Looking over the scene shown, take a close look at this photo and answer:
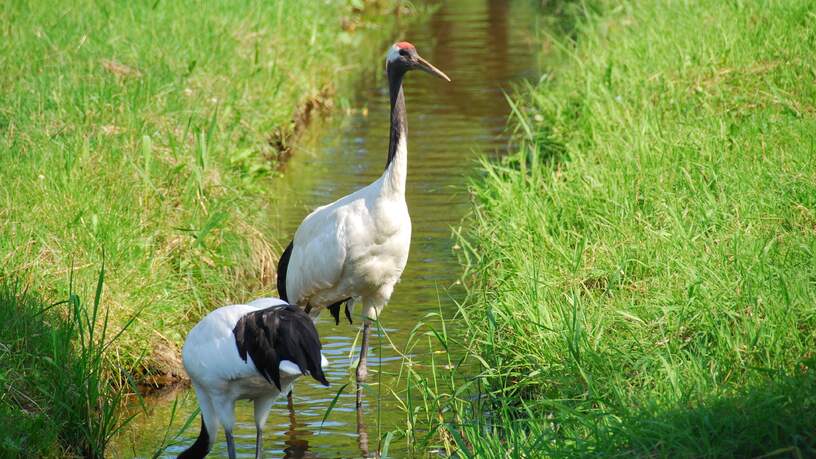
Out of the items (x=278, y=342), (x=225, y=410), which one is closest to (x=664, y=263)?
(x=278, y=342)

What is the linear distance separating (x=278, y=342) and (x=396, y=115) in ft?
7.11

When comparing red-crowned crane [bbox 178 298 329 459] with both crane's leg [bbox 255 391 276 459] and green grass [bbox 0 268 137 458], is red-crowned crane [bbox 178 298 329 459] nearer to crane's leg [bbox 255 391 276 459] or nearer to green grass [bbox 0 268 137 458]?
crane's leg [bbox 255 391 276 459]

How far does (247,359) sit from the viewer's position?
5570 mm

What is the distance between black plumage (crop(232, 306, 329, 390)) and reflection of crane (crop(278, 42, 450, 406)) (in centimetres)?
148

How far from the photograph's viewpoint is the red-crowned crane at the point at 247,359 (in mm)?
5359

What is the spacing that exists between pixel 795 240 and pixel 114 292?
12.2 feet

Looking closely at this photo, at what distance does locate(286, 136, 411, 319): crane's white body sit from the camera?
7.05m

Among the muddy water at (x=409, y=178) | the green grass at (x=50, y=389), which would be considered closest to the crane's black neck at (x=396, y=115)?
the muddy water at (x=409, y=178)

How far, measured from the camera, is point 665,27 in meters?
11.0

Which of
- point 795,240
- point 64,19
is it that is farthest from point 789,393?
point 64,19

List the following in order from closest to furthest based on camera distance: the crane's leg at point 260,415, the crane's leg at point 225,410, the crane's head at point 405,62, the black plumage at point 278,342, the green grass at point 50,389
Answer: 1. the black plumage at point 278,342
2. the green grass at point 50,389
3. the crane's leg at point 225,410
4. the crane's leg at point 260,415
5. the crane's head at point 405,62

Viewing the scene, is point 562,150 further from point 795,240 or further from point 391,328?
point 795,240

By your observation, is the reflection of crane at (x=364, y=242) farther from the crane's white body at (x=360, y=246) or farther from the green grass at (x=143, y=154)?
the green grass at (x=143, y=154)

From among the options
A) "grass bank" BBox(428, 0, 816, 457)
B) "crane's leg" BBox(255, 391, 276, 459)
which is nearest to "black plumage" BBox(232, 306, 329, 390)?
"crane's leg" BBox(255, 391, 276, 459)
